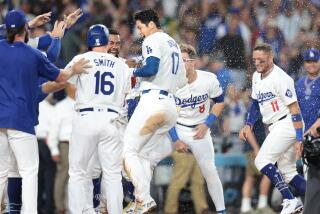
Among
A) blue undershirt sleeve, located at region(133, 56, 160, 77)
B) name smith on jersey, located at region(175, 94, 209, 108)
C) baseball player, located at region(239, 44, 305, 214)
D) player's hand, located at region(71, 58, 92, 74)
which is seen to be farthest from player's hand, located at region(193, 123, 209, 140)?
player's hand, located at region(71, 58, 92, 74)

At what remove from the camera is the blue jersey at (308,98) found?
13523mm

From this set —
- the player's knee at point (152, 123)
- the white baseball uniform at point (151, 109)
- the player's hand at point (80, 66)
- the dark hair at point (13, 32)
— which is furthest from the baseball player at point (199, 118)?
the dark hair at point (13, 32)

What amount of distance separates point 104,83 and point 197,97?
2228mm

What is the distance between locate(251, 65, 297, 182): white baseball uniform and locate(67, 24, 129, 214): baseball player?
219 centimetres

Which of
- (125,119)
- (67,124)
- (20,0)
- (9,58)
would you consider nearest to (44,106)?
(67,124)

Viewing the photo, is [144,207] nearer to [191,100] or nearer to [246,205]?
[191,100]

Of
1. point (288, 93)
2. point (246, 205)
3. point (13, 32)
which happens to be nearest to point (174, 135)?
point (288, 93)

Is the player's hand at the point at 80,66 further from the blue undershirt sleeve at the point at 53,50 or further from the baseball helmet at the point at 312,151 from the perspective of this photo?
the baseball helmet at the point at 312,151

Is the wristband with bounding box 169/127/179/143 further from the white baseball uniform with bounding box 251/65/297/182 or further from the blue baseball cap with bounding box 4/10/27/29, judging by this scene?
the blue baseball cap with bounding box 4/10/27/29

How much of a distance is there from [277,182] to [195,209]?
3357 millimetres

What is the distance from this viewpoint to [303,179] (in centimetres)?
1312

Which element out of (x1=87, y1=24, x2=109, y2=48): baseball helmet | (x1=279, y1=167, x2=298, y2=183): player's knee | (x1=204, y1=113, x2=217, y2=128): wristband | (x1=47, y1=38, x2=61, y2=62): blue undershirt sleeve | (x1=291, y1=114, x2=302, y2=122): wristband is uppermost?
(x1=87, y1=24, x2=109, y2=48): baseball helmet

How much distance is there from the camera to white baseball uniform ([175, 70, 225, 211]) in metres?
13.3

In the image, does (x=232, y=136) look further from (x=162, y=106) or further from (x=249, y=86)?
(x=162, y=106)
